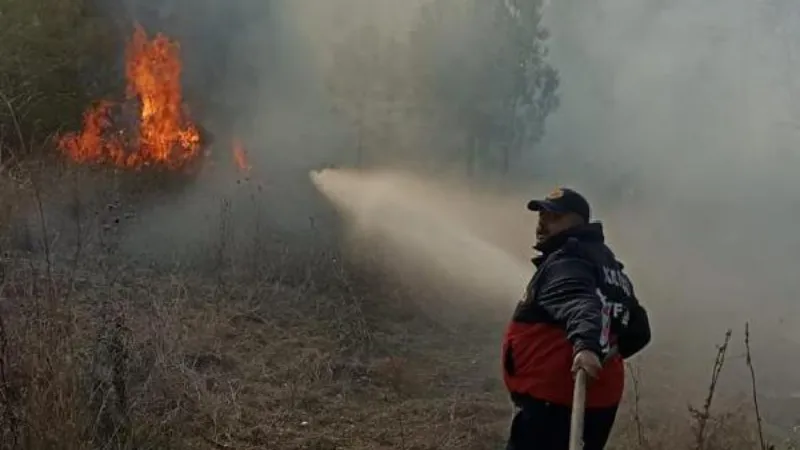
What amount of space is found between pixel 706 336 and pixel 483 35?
16.8 m

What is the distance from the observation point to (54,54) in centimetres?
1235

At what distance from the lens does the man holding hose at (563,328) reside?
3.30 metres

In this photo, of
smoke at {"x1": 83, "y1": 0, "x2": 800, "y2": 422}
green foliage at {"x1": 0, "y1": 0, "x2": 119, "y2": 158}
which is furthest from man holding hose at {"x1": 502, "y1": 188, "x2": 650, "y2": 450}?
green foliage at {"x1": 0, "y1": 0, "x2": 119, "y2": 158}

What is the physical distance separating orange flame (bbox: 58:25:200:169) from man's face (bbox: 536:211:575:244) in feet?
32.0

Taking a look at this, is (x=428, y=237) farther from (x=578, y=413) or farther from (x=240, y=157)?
(x=578, y=413)

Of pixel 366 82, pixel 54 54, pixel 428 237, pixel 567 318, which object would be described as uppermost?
pixel 366 82

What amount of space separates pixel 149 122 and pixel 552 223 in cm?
1136

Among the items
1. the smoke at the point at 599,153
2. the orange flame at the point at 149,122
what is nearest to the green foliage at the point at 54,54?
the orange flame at the point at 149,122

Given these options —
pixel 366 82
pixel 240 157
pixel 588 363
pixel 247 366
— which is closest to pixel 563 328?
pixel 588 363

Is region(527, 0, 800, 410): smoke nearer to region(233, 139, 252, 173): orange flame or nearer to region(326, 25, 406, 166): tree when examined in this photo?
region(326, 25, 406, 166): tree

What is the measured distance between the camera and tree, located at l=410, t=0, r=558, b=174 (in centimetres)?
2462

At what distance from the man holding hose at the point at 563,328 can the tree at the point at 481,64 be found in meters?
20.9

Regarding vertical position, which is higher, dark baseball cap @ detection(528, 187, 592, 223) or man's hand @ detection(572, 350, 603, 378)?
dark baseball cap @ detection(528, 187, 592, 223)

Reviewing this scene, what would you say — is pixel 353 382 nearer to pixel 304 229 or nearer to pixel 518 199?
pixel 304 229
